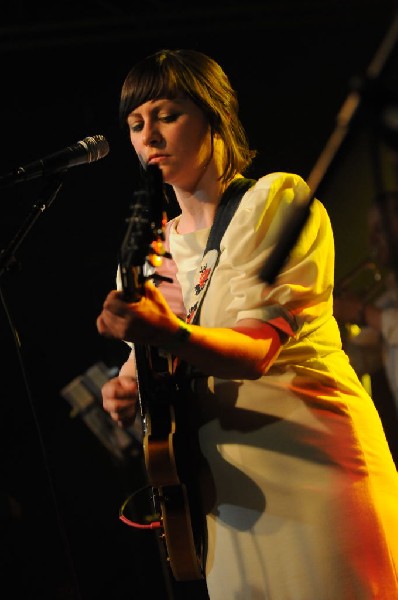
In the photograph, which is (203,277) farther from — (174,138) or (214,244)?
(174,138)

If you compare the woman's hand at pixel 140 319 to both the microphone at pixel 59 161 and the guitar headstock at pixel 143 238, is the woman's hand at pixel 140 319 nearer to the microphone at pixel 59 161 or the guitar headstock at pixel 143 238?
the guitar headstock at pixel 143 238

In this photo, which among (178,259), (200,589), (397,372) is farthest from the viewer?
(200,589)

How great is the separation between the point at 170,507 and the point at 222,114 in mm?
999

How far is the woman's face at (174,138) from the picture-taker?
6.31ft

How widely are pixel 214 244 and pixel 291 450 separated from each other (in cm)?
52

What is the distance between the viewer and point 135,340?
1.52 meters

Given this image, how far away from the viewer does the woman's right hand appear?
205 centimetres

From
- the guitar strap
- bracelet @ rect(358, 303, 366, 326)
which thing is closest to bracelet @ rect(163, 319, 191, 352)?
the guitar strap

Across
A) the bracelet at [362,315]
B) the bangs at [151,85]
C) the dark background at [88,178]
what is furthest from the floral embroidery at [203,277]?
the dark background at [88,178]

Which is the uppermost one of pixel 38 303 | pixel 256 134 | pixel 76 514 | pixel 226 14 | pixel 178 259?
pixel 226 14

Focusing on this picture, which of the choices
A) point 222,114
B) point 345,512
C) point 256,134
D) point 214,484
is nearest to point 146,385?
point 214,484

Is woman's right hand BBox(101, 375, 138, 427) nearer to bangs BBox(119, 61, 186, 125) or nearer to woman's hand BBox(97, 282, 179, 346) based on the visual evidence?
woman's hand BBox(97, 282, 179, 346)

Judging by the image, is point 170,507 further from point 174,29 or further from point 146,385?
point 174,29

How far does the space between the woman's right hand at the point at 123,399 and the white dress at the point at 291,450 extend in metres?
0.31
